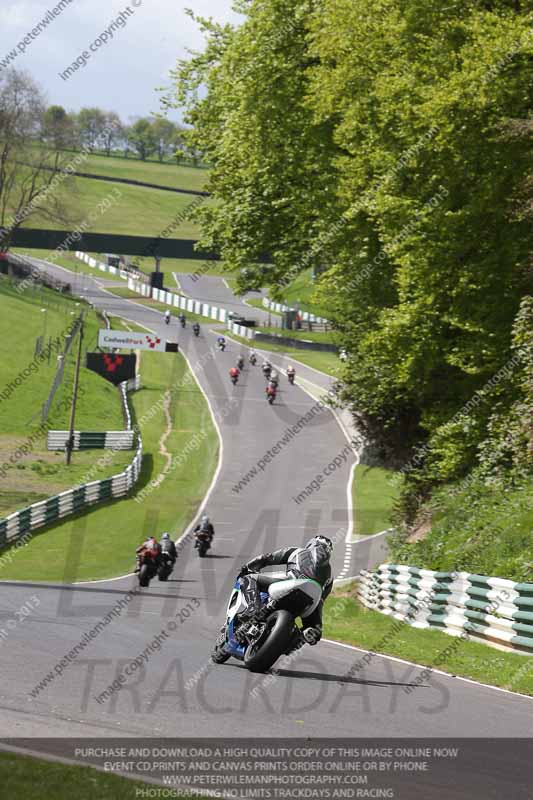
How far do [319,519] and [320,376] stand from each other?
36.4 metres

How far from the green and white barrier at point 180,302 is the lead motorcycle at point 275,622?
92482 millimetres

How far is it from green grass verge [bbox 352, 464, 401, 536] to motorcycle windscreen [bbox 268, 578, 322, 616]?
1010 inches

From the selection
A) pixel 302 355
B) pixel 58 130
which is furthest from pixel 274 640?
pixel 58 130

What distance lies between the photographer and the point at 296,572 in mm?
10172

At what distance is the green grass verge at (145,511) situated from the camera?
2719 cm

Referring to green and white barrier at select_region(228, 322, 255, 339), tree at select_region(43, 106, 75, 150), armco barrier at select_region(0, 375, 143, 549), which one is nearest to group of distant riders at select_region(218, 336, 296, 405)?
green and white barrier at select_region(228, 322, 255, 339)

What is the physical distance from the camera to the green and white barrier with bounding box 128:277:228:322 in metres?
104

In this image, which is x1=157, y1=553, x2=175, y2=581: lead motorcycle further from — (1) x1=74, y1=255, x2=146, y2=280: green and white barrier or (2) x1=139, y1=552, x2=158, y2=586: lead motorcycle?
(1) x1=74, y1=255, x2=146, y2=280: green and white barrier

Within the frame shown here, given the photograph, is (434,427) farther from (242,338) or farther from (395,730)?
(242,338)

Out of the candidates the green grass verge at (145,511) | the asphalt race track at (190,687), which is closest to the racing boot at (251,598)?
the asphalt race track at (190,687)

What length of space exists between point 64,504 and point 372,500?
14.6 meters

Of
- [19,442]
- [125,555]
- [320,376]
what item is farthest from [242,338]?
[125,555]

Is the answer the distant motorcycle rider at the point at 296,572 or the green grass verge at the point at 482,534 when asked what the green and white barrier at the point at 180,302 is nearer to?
the green grass verge at the point at 482,534

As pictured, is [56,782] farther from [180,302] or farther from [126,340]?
[180,302]
